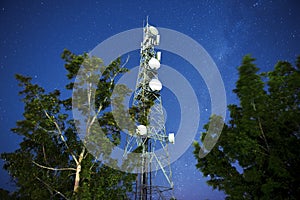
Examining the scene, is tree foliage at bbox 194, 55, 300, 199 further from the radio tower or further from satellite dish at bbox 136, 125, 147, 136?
satellite dish at bbox 136, 125, 147, 136

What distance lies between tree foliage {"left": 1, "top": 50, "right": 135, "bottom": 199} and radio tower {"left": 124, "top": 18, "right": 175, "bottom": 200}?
922mm

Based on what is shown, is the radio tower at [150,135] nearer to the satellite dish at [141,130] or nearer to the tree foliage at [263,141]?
the satellite dish at [141,130]

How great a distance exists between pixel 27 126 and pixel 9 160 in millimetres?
1662

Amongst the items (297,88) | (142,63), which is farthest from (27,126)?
(297,88)

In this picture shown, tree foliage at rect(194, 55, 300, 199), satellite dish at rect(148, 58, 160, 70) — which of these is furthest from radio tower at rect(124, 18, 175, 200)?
tree foliage at rect(194, 55, 300, 199)

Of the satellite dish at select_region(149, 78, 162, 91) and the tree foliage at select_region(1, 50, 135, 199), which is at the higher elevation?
the satellite dish at select_region(149, 78, 162, 91)

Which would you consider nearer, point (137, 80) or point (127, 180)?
point (127, 180)

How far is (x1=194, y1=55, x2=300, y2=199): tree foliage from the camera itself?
8445mm

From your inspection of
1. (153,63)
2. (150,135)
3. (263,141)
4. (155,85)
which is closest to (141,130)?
(150,135)

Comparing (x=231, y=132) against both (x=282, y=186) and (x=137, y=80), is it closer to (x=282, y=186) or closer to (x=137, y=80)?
(x=282, y=186)

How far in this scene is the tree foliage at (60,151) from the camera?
1050 centimetres

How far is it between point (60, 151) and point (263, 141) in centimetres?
883

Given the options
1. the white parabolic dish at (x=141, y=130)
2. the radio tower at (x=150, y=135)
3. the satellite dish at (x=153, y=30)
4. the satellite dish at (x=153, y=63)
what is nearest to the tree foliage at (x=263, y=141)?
the radio tower at (x=150, y=135)

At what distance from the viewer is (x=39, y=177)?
10977 millimetres
